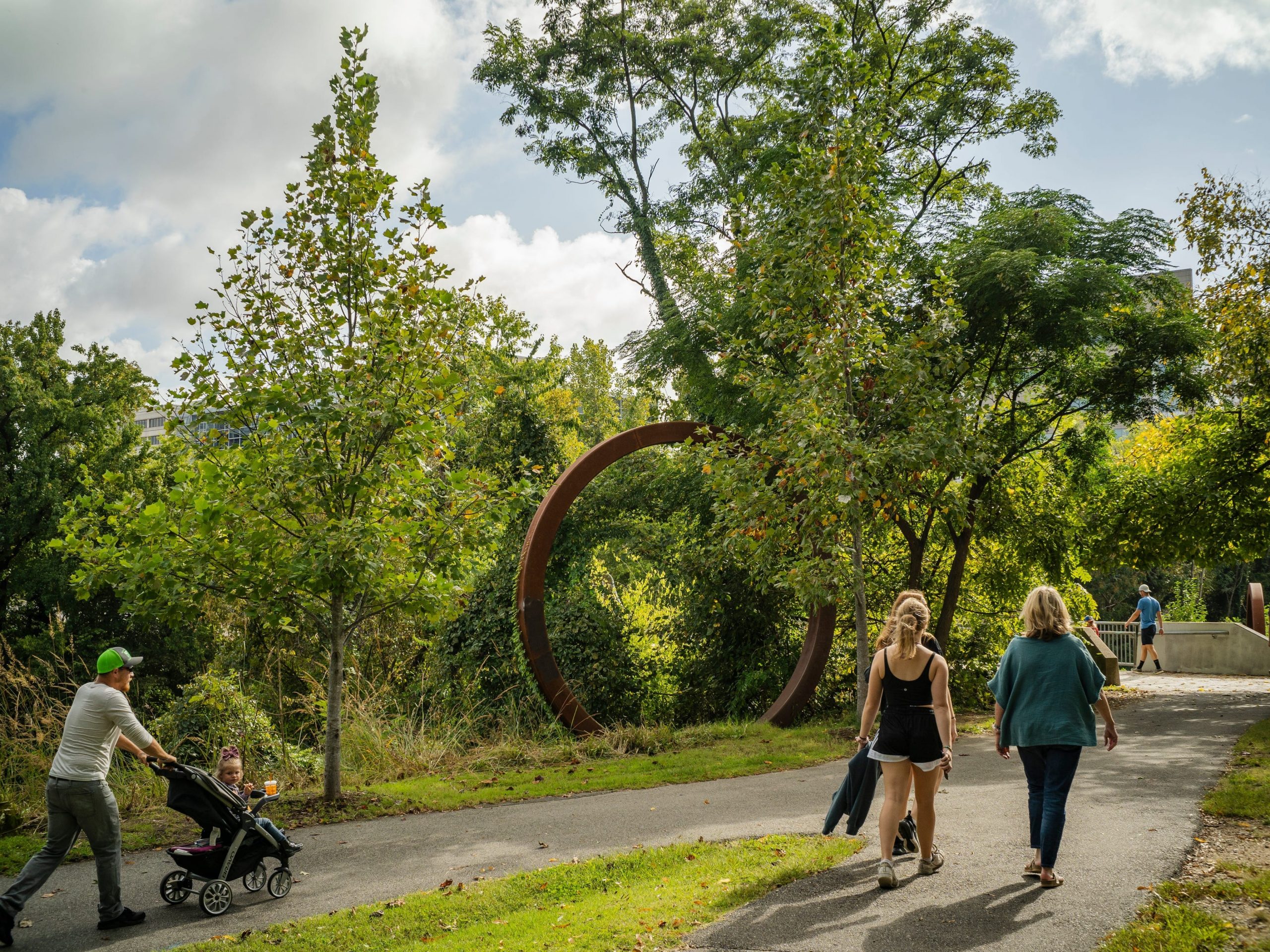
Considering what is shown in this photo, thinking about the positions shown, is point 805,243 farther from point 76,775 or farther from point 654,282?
point 654,282

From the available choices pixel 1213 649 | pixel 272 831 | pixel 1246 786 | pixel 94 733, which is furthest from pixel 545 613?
pixel 1213 649

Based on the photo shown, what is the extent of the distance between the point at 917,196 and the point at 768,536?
8967 millimetres

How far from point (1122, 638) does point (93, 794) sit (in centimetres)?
2895

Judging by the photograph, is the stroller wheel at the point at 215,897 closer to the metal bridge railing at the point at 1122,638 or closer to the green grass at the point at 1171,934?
the green grass at the point at 1171,934

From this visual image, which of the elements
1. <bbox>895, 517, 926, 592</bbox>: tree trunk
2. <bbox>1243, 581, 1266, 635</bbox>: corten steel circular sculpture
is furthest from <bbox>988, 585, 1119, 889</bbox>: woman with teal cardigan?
<bbox>1243, 581, 1266, 635</bbox>: corten steel circular sculpture

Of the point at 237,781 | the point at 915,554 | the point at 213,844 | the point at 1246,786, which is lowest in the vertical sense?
the point at 1246,786

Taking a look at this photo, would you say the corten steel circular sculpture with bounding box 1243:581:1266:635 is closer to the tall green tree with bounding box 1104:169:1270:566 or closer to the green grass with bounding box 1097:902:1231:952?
the tall green tree with bounding box 1104:169:1270:566

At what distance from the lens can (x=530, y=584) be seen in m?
12.5

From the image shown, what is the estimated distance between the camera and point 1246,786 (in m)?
7.89

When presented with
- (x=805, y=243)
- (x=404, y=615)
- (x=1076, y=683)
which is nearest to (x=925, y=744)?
(x=1076, y=683)

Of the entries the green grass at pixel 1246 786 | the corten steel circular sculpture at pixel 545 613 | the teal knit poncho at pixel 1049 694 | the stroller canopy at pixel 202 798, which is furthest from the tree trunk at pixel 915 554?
the stroller canopy at pixel 202 798

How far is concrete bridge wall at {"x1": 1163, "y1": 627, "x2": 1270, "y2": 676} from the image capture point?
863 inches

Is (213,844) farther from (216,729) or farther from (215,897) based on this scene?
(216,729)

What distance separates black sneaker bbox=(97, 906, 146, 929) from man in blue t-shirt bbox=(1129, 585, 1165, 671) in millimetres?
21289
